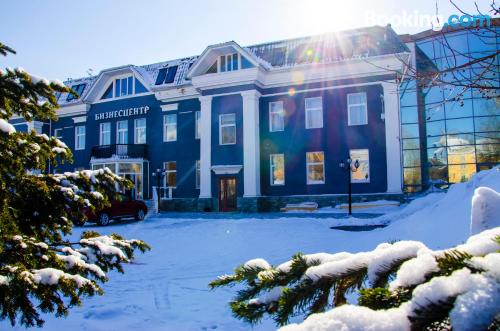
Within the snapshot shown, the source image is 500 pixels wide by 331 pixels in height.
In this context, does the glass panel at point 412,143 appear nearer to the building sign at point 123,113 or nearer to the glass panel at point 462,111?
the glass panel at point 462,111

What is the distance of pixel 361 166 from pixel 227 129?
8.35m

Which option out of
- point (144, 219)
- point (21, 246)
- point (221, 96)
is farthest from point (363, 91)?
point (21, 246)

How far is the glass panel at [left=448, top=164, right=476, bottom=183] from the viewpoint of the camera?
26719mm

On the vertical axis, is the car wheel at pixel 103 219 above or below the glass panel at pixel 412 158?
below

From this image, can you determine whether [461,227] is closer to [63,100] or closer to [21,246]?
[21,246]

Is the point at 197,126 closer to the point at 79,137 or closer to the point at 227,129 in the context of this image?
the point at 227,129

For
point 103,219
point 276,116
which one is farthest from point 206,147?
point 103,219

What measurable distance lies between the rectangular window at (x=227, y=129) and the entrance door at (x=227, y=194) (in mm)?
2348

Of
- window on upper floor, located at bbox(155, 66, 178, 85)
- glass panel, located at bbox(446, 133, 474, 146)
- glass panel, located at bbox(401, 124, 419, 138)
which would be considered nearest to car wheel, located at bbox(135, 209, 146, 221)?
window on upper floor, located at bbox(155, 66, 178, 85)

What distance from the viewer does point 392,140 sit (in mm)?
21156

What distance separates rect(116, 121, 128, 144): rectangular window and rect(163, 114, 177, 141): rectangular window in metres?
3.42

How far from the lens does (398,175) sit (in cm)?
2078

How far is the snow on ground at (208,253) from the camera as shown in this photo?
5.43 m

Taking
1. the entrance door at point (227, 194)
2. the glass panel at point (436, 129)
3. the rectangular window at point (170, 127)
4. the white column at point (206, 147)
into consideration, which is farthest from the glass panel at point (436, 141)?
the rectangular window at point (170, 127)
